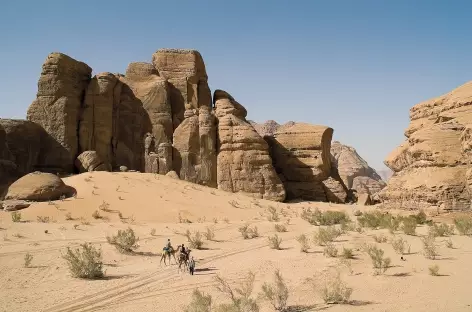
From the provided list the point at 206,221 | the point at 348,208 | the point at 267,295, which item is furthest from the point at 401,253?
the point at 348,208

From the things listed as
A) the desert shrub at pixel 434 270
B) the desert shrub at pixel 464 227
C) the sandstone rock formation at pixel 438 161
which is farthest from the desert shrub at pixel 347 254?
the sandstone rock formation at pixel 438 161

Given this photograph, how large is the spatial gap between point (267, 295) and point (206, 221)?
1341cm

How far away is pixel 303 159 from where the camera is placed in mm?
34656

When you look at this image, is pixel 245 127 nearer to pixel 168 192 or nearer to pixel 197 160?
pixel 197 160

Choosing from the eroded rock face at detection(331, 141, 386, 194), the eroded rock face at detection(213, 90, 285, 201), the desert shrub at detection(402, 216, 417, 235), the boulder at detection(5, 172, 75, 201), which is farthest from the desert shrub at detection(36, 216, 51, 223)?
Answer: the eroded rock face at detection(331, 141, 386, 194)

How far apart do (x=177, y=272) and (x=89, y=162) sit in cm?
2150

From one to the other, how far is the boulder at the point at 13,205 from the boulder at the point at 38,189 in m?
0.58

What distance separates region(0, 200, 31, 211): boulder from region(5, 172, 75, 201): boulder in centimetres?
58

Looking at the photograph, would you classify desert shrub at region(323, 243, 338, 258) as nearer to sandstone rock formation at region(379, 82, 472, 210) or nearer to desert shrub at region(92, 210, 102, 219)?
sandstone rock formation at region(379, 82, 472, 210)

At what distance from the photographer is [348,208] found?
92.0ft

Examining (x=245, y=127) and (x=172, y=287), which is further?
(x=245, y=127)

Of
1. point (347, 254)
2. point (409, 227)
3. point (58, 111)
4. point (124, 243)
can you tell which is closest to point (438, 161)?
point (409, 227)

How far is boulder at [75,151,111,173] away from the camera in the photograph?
2900 cm

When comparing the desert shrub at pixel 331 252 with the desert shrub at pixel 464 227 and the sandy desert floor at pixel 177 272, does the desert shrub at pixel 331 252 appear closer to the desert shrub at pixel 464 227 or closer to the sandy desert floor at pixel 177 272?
the sandy desert floor at pixel 177 272
